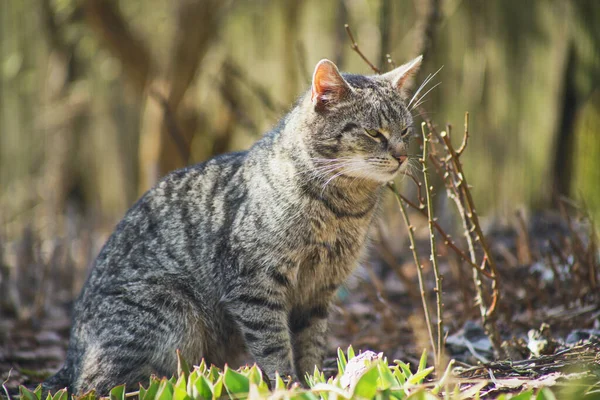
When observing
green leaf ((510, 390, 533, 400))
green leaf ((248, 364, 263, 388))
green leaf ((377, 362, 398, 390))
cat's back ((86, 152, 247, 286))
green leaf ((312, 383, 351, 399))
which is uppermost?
cat's back ((86, 152, 247, 286))

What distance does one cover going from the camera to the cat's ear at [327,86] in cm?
324

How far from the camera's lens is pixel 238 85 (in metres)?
8.52

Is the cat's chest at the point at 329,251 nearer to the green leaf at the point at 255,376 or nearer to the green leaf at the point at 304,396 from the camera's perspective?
the green leaf at the point at 255,376

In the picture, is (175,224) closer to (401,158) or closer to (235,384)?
(401,158)

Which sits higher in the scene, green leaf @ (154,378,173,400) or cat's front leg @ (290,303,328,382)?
green leaf @ (154,378,173,400)

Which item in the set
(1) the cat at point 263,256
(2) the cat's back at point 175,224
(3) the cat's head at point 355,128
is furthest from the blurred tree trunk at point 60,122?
(3) the cat's head at point 355,128

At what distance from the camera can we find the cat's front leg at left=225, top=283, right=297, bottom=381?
3.22 m

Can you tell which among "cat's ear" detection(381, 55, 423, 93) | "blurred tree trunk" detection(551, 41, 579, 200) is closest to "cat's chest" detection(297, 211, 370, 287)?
"cat's ear" detection(381, 55, 423, 93)

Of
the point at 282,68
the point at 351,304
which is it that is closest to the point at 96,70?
the point at 282,68

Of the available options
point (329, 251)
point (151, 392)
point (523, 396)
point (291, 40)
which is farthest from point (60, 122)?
point (523, 396)

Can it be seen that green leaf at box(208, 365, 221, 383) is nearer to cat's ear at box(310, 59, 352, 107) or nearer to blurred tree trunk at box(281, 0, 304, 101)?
cat's ear at box(310, 59, 352, 107)

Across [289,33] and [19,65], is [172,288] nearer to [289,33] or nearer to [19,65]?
[289,33]

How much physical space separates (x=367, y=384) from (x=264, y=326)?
110cm

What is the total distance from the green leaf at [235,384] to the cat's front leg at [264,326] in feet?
2.71
